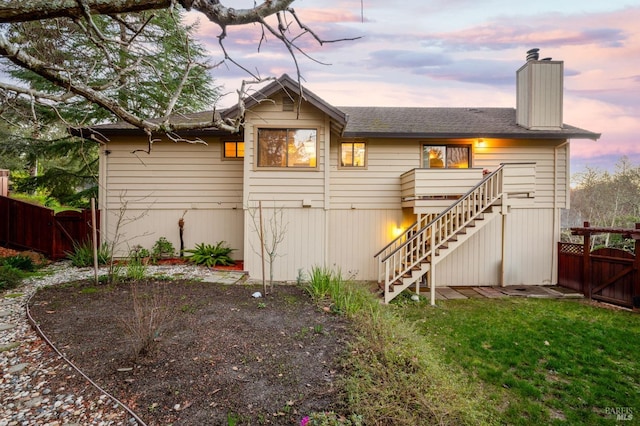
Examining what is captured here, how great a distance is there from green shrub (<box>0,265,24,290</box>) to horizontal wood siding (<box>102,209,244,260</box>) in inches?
98.5

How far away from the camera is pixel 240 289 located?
5953 mm

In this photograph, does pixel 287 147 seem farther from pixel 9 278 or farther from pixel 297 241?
pixel 9 278

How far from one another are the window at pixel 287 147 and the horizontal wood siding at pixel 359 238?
1.86 metres

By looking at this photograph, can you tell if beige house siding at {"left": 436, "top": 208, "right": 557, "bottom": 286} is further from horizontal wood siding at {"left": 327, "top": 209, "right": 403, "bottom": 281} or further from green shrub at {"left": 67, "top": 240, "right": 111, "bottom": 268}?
green shrub at {"left": 67, "top": 240, "right": 111, "bottom": 268}

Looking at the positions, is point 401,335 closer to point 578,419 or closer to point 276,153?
point 578,419

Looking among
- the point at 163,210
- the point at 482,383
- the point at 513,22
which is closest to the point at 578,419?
the point at 482,383

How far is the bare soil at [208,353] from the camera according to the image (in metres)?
2.50

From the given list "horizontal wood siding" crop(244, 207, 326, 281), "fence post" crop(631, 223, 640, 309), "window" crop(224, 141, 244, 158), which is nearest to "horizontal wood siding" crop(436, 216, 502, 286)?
"fence post" crop(631, 223, 640, 309)

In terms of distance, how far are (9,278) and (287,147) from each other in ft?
→ 20.9

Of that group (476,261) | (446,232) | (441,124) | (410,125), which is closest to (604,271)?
(476,261)

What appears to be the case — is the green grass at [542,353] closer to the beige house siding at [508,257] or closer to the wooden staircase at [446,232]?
the wooden staircase at [446,232]

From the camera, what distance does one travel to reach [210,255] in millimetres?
8367

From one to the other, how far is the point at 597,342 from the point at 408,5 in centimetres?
641

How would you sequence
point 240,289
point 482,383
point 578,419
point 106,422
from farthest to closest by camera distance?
point 240,289
point 482,383
point 578,419
point 106,422
